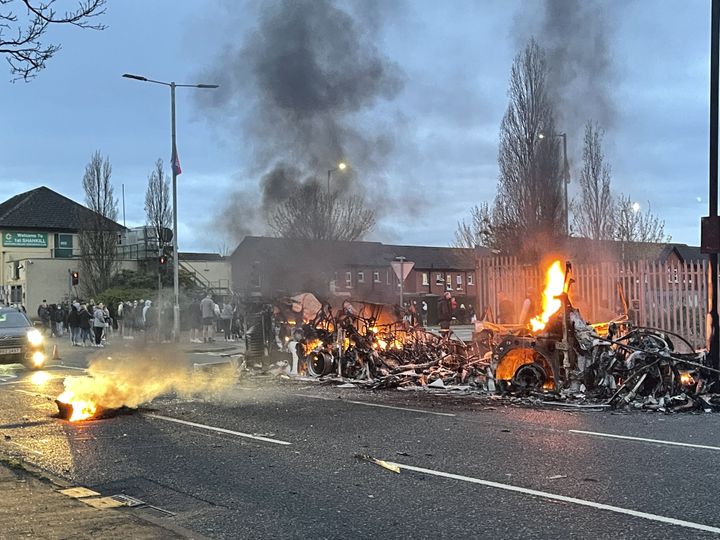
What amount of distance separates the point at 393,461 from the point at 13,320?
13.5 meters

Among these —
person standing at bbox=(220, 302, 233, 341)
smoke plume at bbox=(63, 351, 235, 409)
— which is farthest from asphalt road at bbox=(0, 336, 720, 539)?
person standing at bbox=(220, 302, 233, 341)

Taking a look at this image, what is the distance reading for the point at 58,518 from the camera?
4.89 meters

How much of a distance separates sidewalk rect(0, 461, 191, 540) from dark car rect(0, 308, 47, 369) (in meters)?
11.4

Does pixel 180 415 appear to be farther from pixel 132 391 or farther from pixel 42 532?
pixel 42 532

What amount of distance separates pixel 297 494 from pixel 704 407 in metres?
6.64

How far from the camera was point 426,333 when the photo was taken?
1450cm

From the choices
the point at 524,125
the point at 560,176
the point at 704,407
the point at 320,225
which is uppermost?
the point at 524,125

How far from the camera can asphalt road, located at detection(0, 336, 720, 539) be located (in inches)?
191

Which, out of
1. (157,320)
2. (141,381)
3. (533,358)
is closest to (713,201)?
(533,358)

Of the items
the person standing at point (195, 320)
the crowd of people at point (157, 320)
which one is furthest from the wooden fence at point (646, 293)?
the person standing at point (195, 320)

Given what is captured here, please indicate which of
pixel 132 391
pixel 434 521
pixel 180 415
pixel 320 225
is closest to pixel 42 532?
pixel 434 521

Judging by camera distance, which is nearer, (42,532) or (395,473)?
(42,532)

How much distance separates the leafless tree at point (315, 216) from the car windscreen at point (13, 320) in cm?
645

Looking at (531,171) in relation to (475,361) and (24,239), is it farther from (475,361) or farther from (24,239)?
(24,239)
